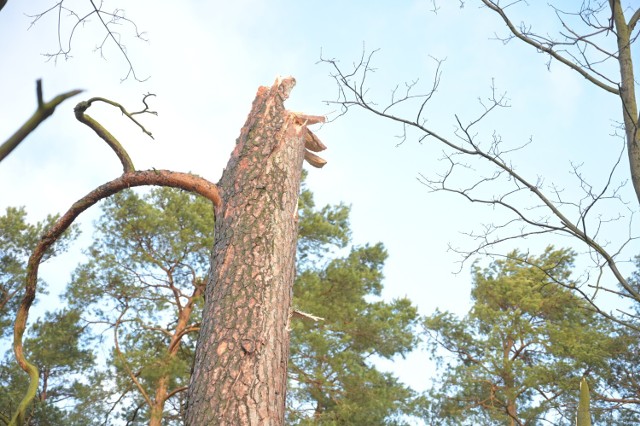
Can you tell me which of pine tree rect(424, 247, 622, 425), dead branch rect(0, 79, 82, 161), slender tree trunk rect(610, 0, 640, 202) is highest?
pine tree rect(424, 247, 622, 425)

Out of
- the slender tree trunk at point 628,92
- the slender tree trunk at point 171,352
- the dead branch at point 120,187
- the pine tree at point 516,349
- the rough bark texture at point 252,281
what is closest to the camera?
the rough bark texture at point 252,281

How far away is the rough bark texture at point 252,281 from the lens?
2.87 metres

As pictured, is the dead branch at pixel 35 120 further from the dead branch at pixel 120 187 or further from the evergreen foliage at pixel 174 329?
the evergreen foliage at pixel 174 329

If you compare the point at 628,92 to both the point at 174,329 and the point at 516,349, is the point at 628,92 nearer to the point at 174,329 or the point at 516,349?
the point at 174,329

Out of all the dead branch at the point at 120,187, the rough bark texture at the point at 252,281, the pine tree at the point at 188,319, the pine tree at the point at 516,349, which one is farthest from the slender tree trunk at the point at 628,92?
the pine tree at the point at 516,349

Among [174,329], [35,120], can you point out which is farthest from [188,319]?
[35,120]

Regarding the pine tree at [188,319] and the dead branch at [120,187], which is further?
the pine tree at [188,319]

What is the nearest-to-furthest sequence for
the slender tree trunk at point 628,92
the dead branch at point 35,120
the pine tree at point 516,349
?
1. the dead branch at point 35,120
2. the slender tree trunk at point 628,92
3. the pine tree at point 516,349

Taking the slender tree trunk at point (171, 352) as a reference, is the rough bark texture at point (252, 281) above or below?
below

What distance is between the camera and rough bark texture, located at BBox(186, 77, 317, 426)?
2.87 m

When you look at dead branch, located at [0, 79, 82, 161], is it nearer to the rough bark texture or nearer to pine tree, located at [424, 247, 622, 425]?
the rough bark texture

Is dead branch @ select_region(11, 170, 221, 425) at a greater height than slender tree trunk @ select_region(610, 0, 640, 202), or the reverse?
slender tree trunk @ select_region(610, 0, 640, 202)

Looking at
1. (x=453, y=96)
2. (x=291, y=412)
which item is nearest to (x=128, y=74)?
(x=453, y=96)

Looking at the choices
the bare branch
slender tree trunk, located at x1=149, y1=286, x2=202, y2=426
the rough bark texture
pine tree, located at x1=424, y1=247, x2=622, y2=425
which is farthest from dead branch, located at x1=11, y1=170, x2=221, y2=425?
pine tree, located at x1=424, y1=247, x2=622, y2=425
